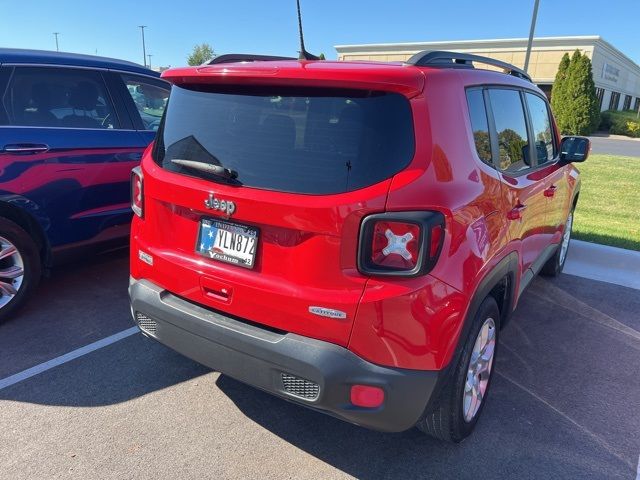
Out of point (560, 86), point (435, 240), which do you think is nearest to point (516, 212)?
point (435, 240)

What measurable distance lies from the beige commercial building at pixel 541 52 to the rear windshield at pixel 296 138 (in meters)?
34.4

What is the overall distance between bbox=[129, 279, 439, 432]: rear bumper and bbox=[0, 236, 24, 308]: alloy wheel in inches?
78.2

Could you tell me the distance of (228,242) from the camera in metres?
2.35

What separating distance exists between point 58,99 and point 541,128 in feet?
12.3

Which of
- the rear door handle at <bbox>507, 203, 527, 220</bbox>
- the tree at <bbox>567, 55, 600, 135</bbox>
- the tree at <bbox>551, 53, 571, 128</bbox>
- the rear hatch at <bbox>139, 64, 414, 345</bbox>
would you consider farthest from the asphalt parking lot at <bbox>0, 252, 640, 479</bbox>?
the tree at <bbox>551, 53, 571, 128</bbox>

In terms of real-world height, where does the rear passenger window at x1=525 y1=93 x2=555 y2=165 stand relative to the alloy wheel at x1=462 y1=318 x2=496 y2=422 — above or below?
above

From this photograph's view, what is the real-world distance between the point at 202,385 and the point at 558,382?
7.30ft

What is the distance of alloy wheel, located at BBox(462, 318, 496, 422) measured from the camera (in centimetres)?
262

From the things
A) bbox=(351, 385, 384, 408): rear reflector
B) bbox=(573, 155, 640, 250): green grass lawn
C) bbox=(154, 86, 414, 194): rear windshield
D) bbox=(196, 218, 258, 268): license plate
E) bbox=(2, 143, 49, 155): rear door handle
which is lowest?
bbox=(573, 155, 640, 250): green grass lawn

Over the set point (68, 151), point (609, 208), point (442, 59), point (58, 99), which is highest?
point (442, 59)

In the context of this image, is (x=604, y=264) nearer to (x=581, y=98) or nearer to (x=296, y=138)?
(x=296, y=138)

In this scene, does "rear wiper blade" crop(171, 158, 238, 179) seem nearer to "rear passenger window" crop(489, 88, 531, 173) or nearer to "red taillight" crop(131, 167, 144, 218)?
"red taillight" crop(131, 167, 144, 218)

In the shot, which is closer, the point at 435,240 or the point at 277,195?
the point at 435,240

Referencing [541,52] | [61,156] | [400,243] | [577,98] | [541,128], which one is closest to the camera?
[400,243]
